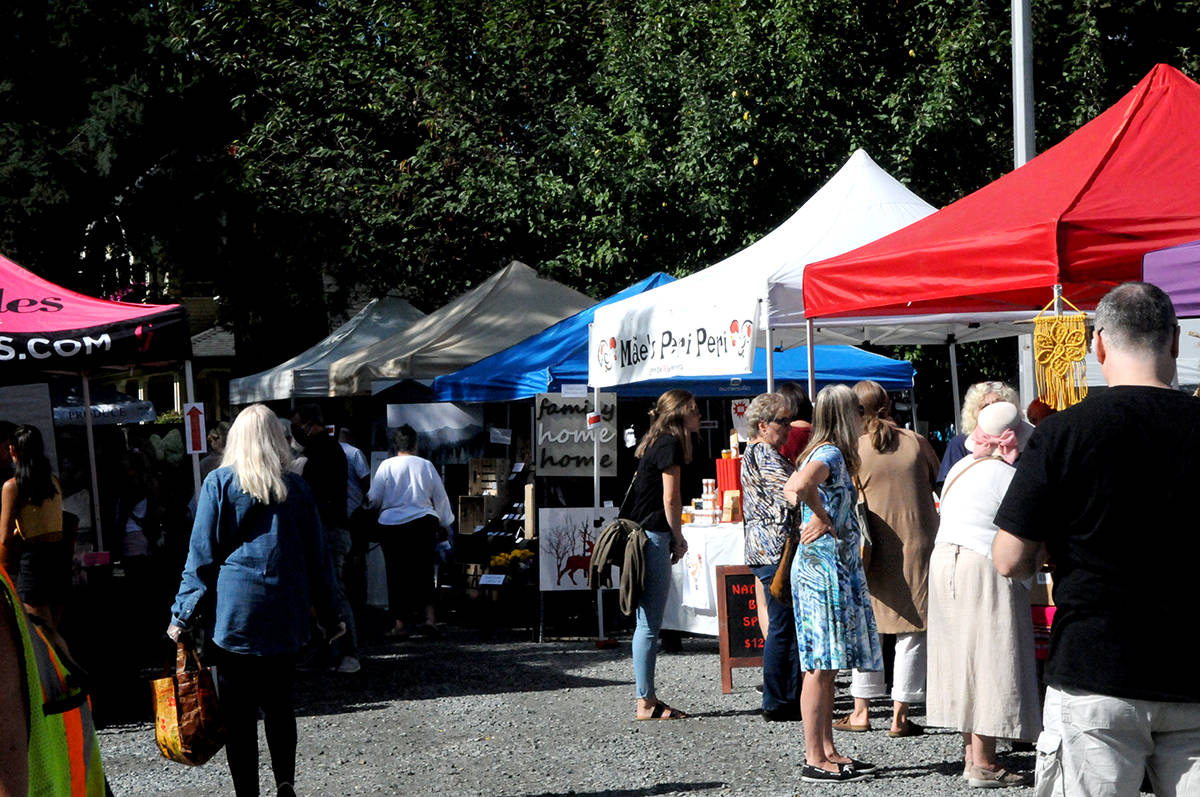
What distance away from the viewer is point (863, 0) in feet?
60.4

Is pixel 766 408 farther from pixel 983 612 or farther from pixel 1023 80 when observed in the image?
pixel 1023 80

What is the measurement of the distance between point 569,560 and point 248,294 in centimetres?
1509

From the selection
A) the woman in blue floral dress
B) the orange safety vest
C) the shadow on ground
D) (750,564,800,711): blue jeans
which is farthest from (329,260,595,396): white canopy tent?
the orange safety vest

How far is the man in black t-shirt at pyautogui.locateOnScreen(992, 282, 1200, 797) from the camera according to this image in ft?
10.2

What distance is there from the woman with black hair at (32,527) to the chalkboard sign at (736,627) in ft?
13.0

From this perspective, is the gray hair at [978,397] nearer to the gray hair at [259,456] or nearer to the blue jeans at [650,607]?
the blue jeans at [650,607]

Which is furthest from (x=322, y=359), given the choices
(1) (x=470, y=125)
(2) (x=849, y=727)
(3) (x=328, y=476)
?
(2) (x=849, y=727)

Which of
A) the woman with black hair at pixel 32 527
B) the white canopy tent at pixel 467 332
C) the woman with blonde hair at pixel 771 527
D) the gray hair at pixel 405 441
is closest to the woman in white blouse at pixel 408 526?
the gray hair at pixel 405 441

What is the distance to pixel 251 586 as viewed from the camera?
5.60 metres

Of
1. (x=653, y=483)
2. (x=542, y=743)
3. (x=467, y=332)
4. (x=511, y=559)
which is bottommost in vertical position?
(x=542, y=743)

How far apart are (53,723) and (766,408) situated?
187 inches

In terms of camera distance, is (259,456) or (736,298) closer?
(259,456)

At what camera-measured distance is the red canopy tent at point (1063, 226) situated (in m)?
6.42

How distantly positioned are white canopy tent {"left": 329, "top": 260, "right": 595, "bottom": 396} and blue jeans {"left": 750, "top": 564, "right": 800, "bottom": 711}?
8573 mm
